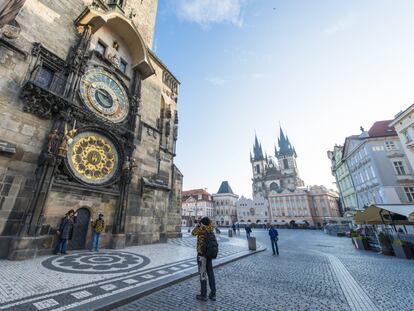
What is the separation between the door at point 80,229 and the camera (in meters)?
8.95

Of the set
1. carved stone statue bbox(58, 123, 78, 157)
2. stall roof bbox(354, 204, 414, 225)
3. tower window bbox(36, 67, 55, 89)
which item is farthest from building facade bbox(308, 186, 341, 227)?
tower window bbox(36, 67, 55, 89)

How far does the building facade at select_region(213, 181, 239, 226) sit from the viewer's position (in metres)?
75.1

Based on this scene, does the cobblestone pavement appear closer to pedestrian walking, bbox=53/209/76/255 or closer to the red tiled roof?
pedestrian walking, bbox=53/209/76/255

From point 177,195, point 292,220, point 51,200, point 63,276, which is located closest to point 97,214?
point 51,200

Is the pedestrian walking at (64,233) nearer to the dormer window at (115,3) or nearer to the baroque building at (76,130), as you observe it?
the baroque building at (76,130)

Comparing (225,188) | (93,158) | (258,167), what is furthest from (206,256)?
(258,167)

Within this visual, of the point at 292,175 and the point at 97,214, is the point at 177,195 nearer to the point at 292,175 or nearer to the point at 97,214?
the point at 97,214

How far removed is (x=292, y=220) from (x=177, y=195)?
184 ft

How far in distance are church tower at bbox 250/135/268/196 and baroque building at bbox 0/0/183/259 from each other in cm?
7827

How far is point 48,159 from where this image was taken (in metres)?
7.87

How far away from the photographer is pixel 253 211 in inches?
2778

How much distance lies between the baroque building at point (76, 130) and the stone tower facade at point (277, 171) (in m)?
70.9

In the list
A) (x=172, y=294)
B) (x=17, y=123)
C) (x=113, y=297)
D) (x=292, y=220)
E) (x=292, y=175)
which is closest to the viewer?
(x=113, y=297)

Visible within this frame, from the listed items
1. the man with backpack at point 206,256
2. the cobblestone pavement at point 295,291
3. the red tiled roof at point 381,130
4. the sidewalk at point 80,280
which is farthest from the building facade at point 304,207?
the man with backpack at point 206,256
